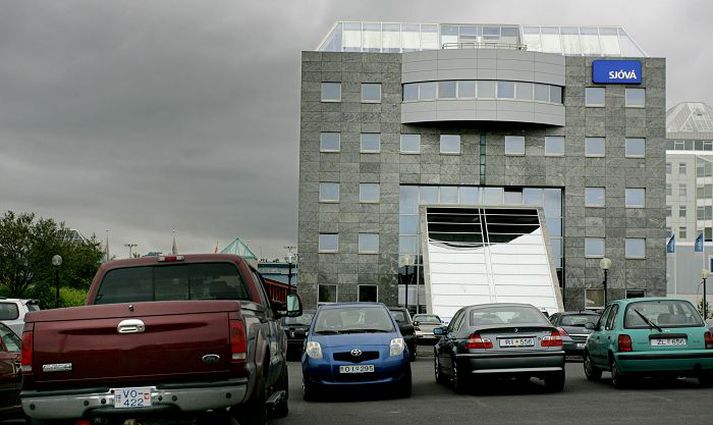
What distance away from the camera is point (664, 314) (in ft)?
54.9

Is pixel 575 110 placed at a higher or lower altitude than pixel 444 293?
higher

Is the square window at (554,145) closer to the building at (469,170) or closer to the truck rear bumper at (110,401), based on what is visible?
the building at (469,170)

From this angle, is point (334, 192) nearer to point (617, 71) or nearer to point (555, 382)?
point (617, 71)

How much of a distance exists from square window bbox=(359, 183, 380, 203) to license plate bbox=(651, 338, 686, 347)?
146ft

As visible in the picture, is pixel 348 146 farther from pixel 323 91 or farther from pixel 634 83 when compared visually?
pixel 634 83

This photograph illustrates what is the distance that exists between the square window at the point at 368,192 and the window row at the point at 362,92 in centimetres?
511

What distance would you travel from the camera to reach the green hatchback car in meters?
16.2

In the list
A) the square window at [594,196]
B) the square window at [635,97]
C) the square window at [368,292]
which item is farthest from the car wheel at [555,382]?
the square window at [635,97]

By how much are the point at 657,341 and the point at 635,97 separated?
156 ft

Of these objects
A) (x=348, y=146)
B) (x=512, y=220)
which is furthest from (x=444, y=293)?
(x=348, y=146)

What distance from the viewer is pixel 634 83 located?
201 ft

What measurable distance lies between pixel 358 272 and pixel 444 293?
392 inches

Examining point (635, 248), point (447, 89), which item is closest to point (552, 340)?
point (447, 89)

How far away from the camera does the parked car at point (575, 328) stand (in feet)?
91.1
